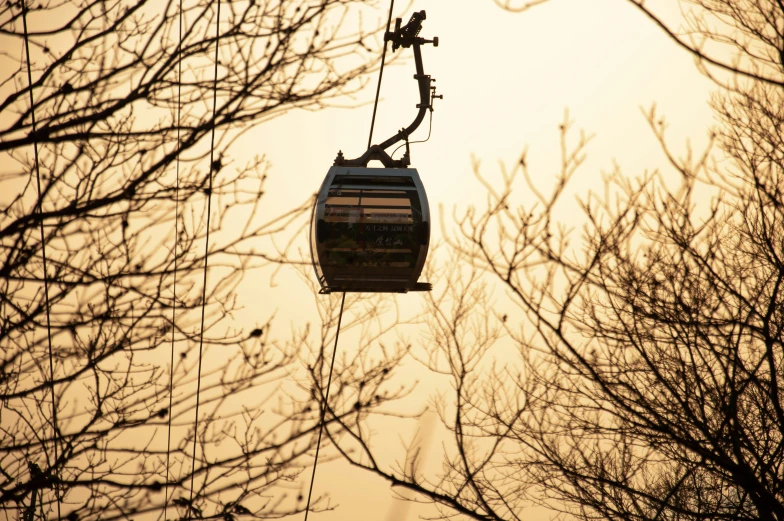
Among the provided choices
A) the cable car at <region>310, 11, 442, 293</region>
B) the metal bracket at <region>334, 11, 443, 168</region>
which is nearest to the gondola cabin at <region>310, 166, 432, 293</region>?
the cable car at <region>310, 11, 442, 293</region>

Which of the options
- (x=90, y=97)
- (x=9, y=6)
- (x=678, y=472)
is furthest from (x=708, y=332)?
(x=9, y=6)

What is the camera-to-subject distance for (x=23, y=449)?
6.14 meters

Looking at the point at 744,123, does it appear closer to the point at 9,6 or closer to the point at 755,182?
the point at 755,182

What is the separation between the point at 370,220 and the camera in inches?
220

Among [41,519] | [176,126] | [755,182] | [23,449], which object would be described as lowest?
[41,519]

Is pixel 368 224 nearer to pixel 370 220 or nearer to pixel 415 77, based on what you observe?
pixel 370 220

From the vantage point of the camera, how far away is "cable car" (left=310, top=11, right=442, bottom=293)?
5574 mm

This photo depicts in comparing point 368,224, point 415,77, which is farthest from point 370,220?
point 415,77

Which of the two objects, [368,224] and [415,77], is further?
[415,77]

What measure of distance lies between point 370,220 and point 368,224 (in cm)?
3

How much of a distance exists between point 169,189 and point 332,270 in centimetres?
155

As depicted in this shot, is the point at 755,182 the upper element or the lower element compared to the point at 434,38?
lower

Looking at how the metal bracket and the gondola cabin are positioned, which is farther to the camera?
the metal bracket

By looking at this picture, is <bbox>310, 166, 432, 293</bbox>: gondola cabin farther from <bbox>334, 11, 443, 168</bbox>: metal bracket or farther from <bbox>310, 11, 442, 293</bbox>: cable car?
<bbox>334, 11, 443, 168</bbox>: metal bracket
